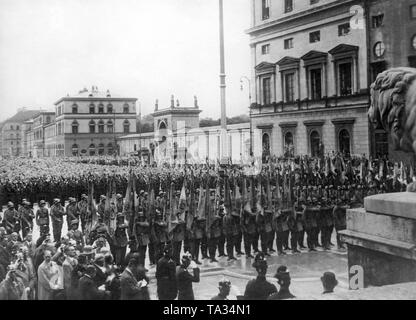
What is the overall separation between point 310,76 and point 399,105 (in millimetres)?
12373

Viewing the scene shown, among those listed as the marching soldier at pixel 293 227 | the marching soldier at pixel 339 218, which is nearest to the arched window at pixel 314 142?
the marching soldier at pixel 339 218

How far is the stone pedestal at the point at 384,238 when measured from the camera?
5.30 m

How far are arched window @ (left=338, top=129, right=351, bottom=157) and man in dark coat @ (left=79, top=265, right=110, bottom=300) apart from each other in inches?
497

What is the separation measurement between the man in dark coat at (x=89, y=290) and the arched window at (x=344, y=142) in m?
12.6

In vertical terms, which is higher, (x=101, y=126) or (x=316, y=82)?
(x=316, y=82)

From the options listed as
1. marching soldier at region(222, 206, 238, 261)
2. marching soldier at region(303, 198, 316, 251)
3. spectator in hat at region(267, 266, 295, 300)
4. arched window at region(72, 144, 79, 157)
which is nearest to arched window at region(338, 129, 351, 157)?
marching soldier at region(303, 198, 316, 251)

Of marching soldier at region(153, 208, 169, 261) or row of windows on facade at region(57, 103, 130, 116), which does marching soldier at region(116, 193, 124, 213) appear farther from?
row of windows on facade at region(57, 103, 130, 116)

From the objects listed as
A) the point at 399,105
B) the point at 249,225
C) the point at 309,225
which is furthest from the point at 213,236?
the point at 399,105

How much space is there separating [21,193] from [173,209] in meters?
10.5

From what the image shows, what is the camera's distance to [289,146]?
18516mm

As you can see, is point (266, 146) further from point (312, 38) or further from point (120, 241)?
point (120, 241)

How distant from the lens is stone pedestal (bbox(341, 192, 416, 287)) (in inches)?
209

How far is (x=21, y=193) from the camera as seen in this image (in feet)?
65.5
